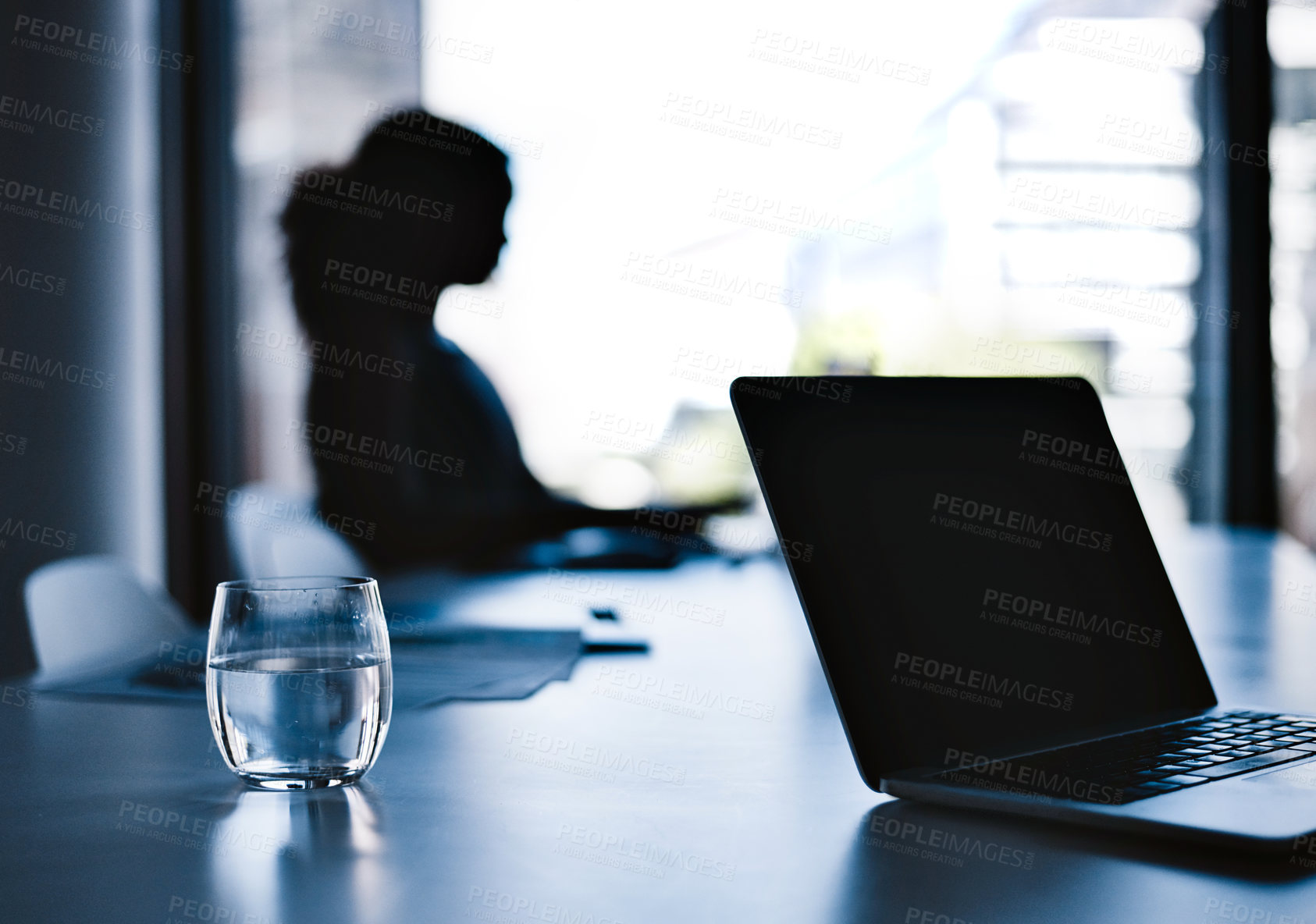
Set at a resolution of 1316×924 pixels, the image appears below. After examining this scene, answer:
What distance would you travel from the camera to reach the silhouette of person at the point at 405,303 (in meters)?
1.96

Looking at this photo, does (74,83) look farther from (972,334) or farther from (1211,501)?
(1211,501)

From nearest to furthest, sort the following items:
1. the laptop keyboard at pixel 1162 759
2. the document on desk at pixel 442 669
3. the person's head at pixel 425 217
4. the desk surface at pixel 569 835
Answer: the desk surface at pixel 569 835 < the laptop keyboard at pixel 1162 759 < the document on desk at pixel 442 669 < the person's head at pixel 425 217

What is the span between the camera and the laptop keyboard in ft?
1.93

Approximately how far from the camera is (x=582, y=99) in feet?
12.4

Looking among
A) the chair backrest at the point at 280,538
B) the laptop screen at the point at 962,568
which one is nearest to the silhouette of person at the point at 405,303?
the chair backrest at the point at 280,538

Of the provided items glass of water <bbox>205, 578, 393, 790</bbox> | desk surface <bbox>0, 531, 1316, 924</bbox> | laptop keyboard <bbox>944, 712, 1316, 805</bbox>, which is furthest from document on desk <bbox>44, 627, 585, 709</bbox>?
laptop keyboard <bbox>944, 712, 1316, 805</bbox>

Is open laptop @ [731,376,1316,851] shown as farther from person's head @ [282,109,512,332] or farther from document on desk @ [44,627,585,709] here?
person's head @ [282,109,512,332]

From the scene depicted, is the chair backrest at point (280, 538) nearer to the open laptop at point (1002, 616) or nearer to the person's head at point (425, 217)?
the person's head at point (425, 217)

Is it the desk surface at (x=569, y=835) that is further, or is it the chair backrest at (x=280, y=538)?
the chair backrest at (x=280, y=538)

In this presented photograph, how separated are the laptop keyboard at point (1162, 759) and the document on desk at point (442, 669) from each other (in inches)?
15.4

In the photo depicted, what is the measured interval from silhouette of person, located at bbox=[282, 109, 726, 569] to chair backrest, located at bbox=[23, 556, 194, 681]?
613 mm

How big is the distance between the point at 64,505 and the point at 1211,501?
345 cm

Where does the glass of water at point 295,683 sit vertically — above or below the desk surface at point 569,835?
above

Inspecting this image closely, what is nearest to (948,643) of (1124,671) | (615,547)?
(1124,671)
